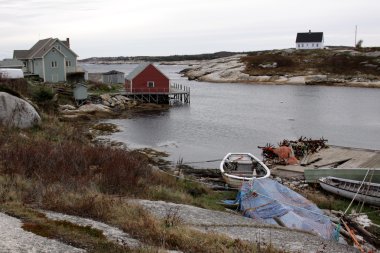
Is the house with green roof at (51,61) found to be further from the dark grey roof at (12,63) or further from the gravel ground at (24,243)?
the gravel ground at (24,243)

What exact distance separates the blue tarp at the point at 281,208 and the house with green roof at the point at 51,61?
2069 inches

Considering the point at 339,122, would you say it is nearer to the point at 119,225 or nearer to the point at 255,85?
the point at 119,225

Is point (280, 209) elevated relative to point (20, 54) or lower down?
lower down

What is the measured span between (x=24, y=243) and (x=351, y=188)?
59.6ft

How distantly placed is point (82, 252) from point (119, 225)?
1809 mm

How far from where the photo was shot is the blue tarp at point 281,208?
14047 millimetres

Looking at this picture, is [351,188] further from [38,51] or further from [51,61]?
[38,51]

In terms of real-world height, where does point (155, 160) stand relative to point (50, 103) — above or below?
below

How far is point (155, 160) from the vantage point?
30188mm

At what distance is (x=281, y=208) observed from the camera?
15305 mm

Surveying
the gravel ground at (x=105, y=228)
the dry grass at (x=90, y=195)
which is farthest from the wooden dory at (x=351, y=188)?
the gravel ground at (x=105, y=228)

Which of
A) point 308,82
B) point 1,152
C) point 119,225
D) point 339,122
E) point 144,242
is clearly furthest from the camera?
point 308,82

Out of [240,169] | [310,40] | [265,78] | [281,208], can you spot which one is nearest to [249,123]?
[240,169]

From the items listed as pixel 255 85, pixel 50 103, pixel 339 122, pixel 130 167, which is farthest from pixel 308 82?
pixel 130 167
